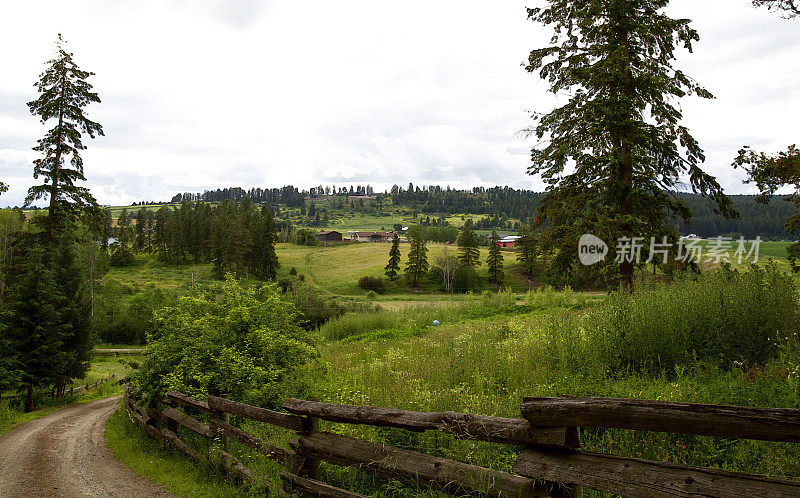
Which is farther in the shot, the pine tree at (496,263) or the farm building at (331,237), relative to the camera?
the farm building at (331,237)

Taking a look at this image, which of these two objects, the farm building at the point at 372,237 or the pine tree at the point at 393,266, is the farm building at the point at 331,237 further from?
the pine tree at the point at 393,266

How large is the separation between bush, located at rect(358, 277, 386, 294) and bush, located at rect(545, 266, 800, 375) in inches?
3017

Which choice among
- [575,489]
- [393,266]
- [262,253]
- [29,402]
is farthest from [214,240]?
[575,489]

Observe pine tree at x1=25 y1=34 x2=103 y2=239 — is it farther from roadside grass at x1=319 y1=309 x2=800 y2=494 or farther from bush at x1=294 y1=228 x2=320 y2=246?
bush at x1=294 y1=228 x2=320 y2=246

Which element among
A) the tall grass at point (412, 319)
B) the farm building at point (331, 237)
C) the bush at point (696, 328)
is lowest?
the tall grass at point (412, 319)

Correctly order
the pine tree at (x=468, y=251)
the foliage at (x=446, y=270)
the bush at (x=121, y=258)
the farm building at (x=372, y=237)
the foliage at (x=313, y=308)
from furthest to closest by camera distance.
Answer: the farm building at (x=372, y=237)
the bush at (x=121, y=258)
the pine tree at (x=468, y=251)
the foliage at (x=446, y=270)
the foliage at (x=313, y=308)

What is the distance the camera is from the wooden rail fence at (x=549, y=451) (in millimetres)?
2682

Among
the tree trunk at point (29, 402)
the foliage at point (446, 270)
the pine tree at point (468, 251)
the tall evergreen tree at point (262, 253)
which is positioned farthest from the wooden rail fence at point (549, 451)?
the pine tree at point (468, 251)

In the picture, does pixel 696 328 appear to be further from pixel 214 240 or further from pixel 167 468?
pixel 214 240

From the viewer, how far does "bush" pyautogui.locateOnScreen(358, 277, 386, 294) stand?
3364 inches

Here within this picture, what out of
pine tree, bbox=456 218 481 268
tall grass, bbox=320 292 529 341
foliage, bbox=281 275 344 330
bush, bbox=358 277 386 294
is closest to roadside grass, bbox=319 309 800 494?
tall grass, bbox=320 292 529 341

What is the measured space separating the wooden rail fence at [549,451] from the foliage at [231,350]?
2960 millimetres

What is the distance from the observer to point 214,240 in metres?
89.1

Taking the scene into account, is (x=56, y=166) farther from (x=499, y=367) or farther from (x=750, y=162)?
(x=750, y=162)
